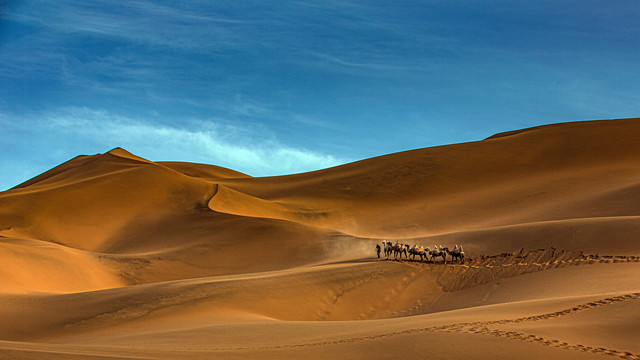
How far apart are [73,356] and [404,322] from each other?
20.2 ft

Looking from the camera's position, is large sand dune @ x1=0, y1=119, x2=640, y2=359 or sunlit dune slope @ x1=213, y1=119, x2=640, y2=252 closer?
large sand dune @ x1=0, y1=119, x2=640, y2=359

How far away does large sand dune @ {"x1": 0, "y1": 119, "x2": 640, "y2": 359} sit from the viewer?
10.3m

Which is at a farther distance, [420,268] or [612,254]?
[420,268]

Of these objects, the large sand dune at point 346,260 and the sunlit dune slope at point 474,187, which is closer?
the large sand dune at point 346,260

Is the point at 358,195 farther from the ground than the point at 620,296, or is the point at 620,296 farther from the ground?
the point at 358,195

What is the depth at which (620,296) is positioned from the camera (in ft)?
38.7

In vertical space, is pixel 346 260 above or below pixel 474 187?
below

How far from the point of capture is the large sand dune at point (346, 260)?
10258mm

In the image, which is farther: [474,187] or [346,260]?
[474,187]

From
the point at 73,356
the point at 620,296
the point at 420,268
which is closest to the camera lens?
the point at 73,356

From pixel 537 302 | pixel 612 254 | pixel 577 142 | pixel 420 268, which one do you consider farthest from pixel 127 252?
pixel 577 142

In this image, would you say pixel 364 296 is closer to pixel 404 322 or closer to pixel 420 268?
pixel 420 268

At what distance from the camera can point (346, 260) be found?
26406mm

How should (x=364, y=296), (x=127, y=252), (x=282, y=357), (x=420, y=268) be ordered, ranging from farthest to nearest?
1. (x=127, y=252)
2. (x=420, y=268)
3. (x=364, y=296)
4. (x=282, y=357)
